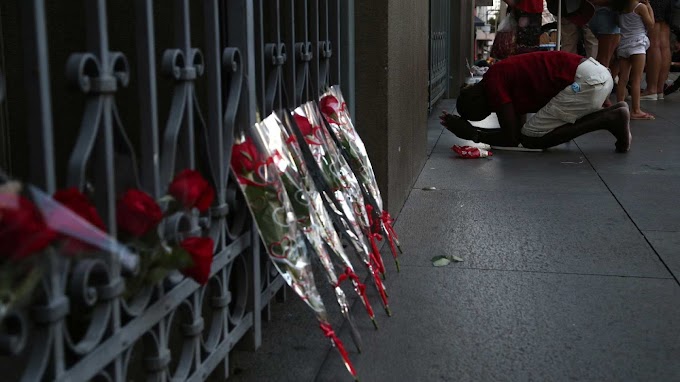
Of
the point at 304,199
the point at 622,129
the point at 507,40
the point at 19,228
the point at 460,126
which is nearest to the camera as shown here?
the point at 19,228

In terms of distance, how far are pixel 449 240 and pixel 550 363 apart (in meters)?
1.72

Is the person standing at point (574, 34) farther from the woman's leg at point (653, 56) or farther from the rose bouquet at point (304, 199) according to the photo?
the rose bouquet at point (304, 199)

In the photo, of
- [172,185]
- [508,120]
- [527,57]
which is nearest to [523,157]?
[508,120]

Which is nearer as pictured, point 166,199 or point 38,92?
point 38,92

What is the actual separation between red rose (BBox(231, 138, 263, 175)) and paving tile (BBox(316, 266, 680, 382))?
76 centimetres

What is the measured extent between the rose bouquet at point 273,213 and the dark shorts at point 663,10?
10133mm

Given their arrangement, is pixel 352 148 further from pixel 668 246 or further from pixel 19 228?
pixel 19 228

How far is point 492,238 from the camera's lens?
4648mm

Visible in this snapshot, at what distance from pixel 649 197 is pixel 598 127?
1867mm

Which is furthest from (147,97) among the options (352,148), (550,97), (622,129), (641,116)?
(641,116)

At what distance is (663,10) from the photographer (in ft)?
38.0

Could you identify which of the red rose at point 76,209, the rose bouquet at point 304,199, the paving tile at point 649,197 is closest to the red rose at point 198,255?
the red rose at point 76,209

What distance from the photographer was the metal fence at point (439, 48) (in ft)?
35.5

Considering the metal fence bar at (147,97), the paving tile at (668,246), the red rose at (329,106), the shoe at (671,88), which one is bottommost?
the shoe at (671,88)
